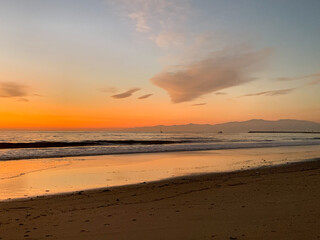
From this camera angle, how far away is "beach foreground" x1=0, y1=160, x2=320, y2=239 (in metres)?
5.40

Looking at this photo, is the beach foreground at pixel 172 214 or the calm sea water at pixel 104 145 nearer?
the beach foreground at pixel 172 214

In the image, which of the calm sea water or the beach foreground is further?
the calm sea water

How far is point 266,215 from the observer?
6.40 metres

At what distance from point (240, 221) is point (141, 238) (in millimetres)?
2263

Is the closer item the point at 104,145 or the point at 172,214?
the point at 172,214

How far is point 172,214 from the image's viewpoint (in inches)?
264

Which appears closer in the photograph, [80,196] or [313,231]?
[313,231]

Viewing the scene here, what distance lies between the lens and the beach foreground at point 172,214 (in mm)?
5398

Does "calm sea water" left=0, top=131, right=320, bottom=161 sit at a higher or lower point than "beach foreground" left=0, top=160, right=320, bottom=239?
lower

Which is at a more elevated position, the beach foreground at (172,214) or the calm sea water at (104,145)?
the beach foreground at (172,214)

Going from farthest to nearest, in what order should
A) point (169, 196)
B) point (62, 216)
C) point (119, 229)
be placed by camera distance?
point (169, 196) → point (62, 216) → point (119, 229)

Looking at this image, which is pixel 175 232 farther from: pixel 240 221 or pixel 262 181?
pixel 262 181

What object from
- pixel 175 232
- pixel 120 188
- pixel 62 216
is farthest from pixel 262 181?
pixel 62 216

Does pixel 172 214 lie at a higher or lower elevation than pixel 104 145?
higher
